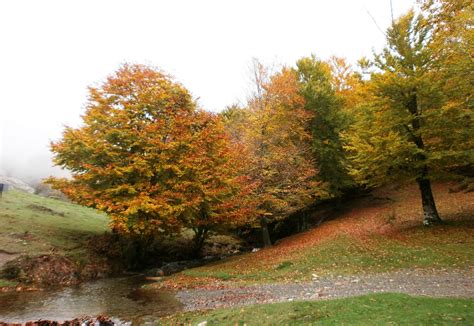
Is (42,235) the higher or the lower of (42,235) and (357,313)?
the higher

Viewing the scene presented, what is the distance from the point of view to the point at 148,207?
68.1 ft

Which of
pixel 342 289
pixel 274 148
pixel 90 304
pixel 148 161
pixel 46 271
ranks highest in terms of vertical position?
pixel 274 148

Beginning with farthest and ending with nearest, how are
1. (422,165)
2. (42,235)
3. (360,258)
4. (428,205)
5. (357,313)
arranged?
1. (42,235)
2. (428,205)
3. (422,165)
4. (360,258)
5. (357,313)

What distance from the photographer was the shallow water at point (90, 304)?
13430mm

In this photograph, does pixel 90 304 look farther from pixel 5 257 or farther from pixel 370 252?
pixel 370 252

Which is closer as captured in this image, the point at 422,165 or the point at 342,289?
the point at 342,289

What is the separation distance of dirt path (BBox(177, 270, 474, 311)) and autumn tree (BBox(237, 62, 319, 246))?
11857 millimetres

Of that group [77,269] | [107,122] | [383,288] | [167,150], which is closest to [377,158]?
[383,288]

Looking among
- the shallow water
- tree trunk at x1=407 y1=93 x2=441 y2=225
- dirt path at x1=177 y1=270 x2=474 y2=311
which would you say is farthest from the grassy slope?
the shallow water

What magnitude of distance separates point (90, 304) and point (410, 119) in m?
21.0

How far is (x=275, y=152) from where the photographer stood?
2900 cm

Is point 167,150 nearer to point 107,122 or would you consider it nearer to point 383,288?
point 107,122

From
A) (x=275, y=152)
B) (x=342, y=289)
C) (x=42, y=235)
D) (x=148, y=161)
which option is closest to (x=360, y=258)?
(x=342, y=289)

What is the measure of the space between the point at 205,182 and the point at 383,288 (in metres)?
15.2
